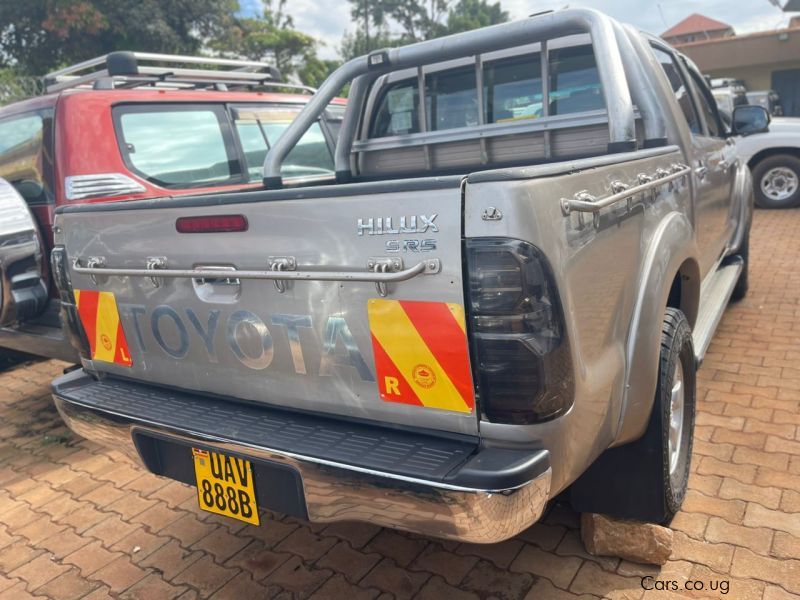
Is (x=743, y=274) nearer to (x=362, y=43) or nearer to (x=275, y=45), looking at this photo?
(x=275, y=45)

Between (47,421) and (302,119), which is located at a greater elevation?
(302,119)

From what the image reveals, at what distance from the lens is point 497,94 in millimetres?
3303

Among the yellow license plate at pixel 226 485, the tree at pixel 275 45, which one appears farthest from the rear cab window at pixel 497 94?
the tree at pixel 275 45

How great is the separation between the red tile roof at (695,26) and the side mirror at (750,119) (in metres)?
41.4

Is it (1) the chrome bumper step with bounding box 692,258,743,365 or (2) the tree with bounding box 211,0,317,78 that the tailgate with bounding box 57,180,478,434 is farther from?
(2) the tree with bounding box 211,0,317,78

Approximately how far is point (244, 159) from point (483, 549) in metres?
3.18

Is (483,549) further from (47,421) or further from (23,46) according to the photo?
Answer: (23,46)

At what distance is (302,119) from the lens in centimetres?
339

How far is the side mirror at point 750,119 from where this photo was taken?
4059 millimetres

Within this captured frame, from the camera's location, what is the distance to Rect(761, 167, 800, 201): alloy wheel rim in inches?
359

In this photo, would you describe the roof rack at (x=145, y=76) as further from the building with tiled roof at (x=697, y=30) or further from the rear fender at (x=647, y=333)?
the building with tiled roof at (x=697, y=30)

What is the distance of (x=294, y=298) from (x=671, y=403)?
1.42 meters

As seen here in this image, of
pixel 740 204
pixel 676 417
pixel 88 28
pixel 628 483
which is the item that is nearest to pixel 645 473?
pixel 628 483

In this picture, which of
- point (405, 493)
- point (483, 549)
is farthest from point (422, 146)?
point (405, 493)
